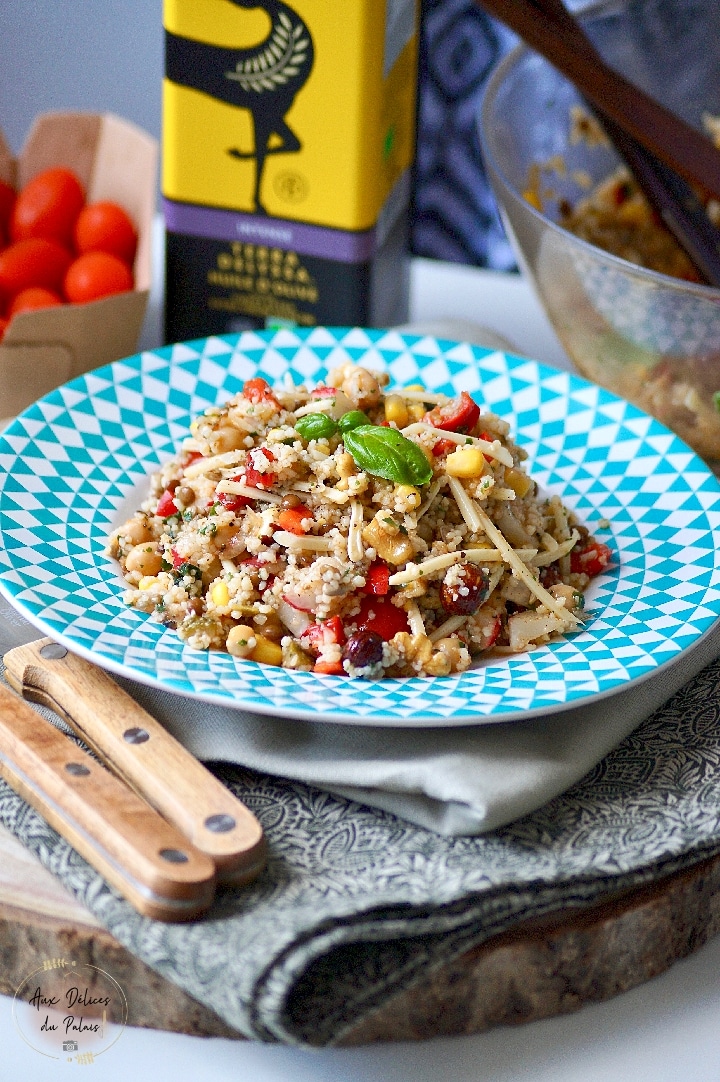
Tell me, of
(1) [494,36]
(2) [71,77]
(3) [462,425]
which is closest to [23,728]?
(3) [462,425]

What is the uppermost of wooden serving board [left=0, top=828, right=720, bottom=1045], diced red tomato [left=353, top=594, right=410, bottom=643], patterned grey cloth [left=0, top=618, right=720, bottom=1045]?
diced red tomato [left=353, top=594, right=410, bottom=643]

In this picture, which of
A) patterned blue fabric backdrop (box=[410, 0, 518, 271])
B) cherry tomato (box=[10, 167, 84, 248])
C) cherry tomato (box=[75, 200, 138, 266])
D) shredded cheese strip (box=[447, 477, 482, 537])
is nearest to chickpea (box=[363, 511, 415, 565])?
shredded cheese strip (box=[447, 477, 482, 537])

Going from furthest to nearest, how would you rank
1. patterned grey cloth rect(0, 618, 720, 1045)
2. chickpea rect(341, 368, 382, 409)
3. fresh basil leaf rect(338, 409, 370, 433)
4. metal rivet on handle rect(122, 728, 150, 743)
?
chickpea rect(341, 368, 382, 409)
fresh basil leaf rect(338, 409, 370, 433)
metal rivet on handle rect(122, 728, 150, 743)
patterned grey cloth rect(0, 618, 720, 1045)

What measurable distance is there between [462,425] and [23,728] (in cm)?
94

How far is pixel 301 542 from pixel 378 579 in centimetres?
14

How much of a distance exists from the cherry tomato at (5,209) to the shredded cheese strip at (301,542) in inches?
69.5

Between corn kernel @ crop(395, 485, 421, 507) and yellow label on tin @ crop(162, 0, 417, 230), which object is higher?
yellow label on tin @ crop(162, 0, 417, 230)

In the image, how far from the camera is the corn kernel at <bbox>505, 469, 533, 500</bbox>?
87.4 inches

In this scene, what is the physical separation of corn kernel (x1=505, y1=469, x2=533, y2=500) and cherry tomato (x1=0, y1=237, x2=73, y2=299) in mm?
1502

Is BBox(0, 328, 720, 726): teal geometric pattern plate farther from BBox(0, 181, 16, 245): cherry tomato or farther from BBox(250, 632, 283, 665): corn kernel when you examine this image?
BBox(0, 181, 16, 245): cherry tomato

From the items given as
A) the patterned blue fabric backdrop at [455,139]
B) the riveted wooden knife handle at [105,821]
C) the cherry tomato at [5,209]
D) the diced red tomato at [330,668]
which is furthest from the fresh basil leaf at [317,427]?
the patterned blue fabric backdrop at [455,139]

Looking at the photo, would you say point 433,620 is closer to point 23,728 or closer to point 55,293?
point 23,728

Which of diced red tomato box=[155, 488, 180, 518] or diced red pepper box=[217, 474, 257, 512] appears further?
diced red tomato box=[155, 488, 180, 518]

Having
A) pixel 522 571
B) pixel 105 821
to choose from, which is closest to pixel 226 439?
pixel 522 571
